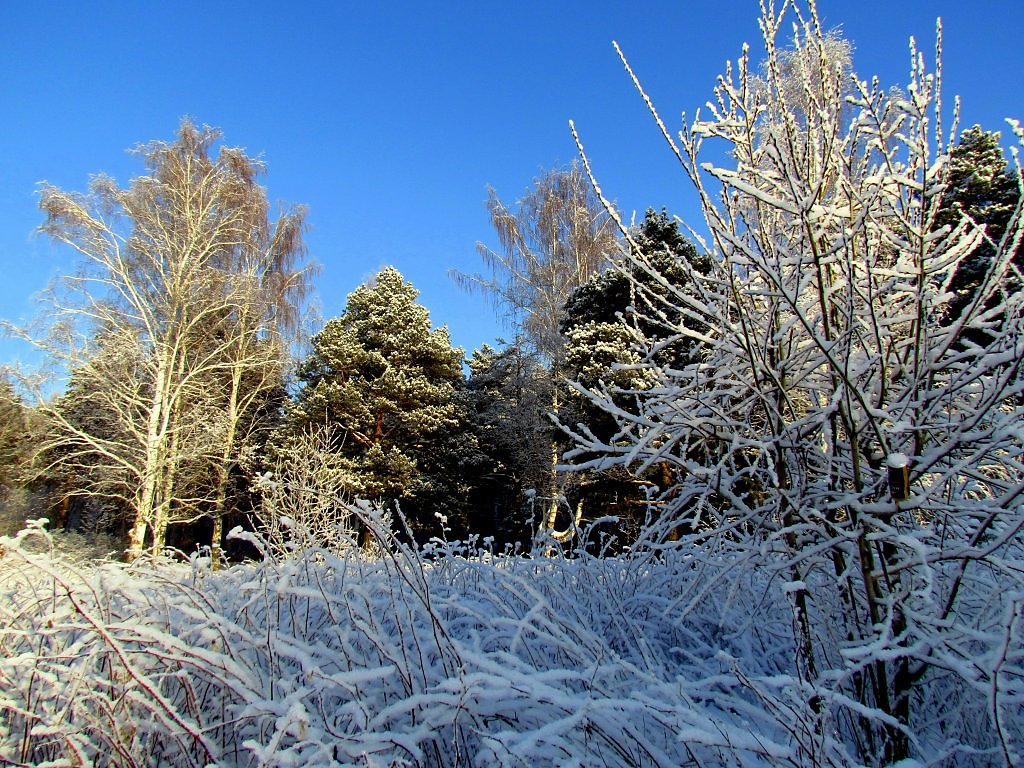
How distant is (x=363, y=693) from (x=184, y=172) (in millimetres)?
13192

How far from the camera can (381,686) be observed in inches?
58.5

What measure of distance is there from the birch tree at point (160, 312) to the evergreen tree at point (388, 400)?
2.05 meters

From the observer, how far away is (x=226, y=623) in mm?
1498

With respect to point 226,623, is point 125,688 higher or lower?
lower

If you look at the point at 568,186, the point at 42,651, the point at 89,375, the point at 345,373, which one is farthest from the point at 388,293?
the point at 42,651

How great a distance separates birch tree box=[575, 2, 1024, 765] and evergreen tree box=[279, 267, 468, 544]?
13114 millimetres

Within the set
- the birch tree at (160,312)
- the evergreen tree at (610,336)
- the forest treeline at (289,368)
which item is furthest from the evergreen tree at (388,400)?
the evergreen tree at (610,336)

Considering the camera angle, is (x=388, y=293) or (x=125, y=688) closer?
(x=125, y=688)

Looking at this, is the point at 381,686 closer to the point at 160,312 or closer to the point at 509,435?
the point at 160,312

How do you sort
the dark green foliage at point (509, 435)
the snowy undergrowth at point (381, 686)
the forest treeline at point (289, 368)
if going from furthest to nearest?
the dark green foliage at point (509, 435) < the forest treeline at point (289, 368) < the snowy undergrowth at point (381, 686)

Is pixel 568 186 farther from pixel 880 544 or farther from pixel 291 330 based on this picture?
pixel 880 544

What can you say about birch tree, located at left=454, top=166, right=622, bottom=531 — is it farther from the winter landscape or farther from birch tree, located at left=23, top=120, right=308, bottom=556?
the winter landscape

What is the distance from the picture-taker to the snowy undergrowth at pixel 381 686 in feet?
3.78

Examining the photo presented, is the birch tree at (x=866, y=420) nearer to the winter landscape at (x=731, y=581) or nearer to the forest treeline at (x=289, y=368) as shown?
the winter landscape at (x=731, y=581)
